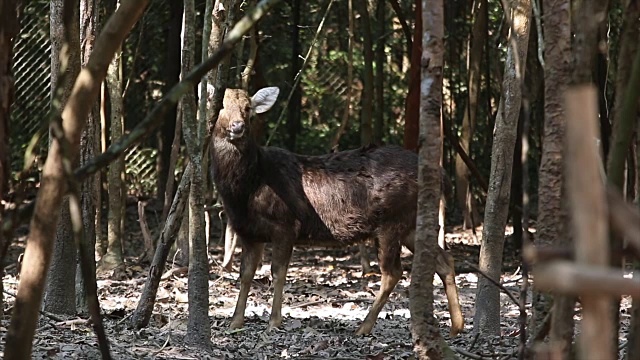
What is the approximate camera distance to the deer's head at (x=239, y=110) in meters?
8.40

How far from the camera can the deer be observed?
848cm

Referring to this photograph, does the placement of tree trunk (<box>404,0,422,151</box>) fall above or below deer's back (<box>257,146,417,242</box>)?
above

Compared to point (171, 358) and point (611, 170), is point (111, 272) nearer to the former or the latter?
point (171, 358)

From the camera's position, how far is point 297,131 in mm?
15305

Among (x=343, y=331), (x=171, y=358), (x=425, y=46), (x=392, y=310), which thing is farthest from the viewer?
(x=392, y=310)

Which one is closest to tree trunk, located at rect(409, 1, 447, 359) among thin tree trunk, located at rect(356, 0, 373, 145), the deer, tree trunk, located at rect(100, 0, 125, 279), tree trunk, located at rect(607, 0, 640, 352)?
tree trunk, located at rect(607, 0, 640, 352)

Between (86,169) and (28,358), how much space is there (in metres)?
0.83

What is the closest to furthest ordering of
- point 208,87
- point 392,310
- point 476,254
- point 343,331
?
point 208,87, point 343,331, point 392,310, point 476,254

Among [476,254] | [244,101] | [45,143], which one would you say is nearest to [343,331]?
[244,101]

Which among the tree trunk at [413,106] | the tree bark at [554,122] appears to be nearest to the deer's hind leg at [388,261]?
the tree trunk at [413,106]

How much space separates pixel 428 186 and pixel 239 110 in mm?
4122

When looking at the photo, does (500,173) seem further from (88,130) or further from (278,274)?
(88,130)

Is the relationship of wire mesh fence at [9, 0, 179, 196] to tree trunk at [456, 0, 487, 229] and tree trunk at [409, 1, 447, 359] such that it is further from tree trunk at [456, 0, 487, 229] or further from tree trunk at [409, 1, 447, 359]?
tree trunk at [409, 1, 447, 359]

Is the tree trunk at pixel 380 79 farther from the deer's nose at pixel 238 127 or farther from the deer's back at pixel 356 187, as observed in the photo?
the deer's nose at pixel 238 127
